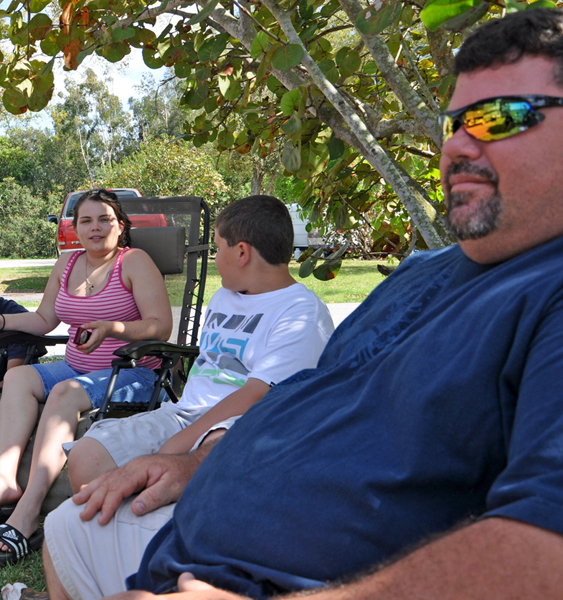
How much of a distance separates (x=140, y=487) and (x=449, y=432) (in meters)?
0.98

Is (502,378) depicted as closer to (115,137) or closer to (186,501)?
(186,501)

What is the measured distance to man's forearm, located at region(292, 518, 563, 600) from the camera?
69cm

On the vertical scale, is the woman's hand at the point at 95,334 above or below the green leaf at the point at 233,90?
below

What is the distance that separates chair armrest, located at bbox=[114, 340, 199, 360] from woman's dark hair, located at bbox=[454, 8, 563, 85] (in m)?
Result: 2.05

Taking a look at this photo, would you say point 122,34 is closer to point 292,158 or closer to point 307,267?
point 292,158

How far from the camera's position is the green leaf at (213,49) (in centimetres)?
268

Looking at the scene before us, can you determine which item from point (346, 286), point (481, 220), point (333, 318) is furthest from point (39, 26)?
point (346, 286)

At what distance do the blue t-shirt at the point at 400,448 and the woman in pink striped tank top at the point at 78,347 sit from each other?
5.14 ft

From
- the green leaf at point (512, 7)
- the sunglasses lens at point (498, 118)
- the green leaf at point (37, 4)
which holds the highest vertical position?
the green leaf at point (37, 4)

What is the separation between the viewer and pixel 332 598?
0.84 m

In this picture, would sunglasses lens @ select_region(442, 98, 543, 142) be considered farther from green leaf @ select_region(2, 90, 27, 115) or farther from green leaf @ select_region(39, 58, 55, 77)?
green leaf @ select_region(2, 90, 27, 115)

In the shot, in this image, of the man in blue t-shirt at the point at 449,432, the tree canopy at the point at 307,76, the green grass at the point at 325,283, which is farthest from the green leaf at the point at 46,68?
the green grass at the point at 325,283

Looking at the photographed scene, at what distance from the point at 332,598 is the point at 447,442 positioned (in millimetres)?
297

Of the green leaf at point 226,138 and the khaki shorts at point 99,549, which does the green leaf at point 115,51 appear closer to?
the green leaf at point 226,138
